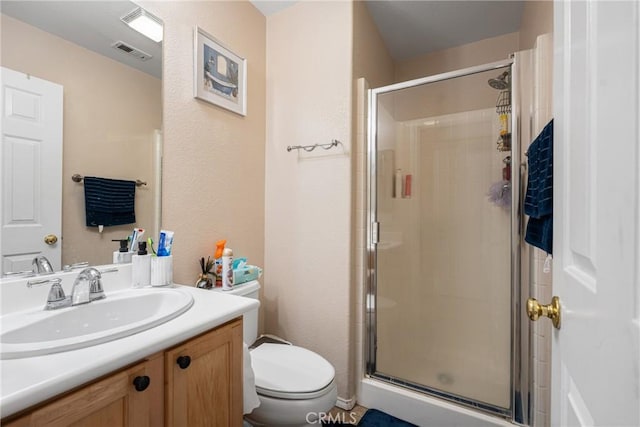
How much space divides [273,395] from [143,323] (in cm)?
65

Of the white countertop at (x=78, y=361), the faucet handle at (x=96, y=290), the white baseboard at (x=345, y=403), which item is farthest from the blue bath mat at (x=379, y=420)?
the faucet handle at (x=96, y=290)

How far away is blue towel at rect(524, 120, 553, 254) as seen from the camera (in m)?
0.87

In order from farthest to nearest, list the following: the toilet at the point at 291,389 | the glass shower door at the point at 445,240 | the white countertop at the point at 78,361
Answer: the glass shower door at the point at 445,240
the toilet at the point at 291,389
the white countertop at the point at 78,361

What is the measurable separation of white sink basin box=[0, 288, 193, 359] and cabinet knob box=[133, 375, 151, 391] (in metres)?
0.11

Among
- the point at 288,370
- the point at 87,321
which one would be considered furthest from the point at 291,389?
the point at 87,321

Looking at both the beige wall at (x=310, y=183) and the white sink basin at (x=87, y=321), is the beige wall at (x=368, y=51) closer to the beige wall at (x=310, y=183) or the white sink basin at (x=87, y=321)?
the beige wall at (x=310, y=183)

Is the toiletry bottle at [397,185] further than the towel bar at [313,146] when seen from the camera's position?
Yes

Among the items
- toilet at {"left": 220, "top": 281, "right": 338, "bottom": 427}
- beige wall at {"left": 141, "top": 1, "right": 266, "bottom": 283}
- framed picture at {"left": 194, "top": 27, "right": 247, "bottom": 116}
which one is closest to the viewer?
toilet at {"left": 220, "top": 281, "right": 338, "bottom": 427}

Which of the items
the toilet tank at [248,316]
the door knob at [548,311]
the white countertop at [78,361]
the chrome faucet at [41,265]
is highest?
the chrome faucet at [41,265]

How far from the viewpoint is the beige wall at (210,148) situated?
1.41 m

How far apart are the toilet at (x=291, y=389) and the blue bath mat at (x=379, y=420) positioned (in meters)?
0.38

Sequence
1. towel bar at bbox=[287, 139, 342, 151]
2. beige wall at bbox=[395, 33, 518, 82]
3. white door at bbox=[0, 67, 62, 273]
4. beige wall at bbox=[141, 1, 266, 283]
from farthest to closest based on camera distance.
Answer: beige wall at bbox=[395, 33, 518, 82], towel bar at bbox=[287, 139, 342, 151], beige wall at bbox=[141, 1, 266, 283], white door at bbox=[0, 67, 62, 273]

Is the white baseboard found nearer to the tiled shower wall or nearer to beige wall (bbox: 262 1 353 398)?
beige wall (bbox: 262 1 353 398)

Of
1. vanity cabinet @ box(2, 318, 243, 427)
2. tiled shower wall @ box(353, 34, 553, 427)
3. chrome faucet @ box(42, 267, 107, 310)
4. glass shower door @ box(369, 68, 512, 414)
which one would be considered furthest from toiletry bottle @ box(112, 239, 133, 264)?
tiled shower wall @ box(353, 34, 553, 427)
